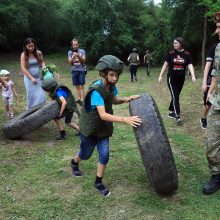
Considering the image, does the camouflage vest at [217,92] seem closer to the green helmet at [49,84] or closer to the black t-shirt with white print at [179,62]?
the green helmet at [49,84]

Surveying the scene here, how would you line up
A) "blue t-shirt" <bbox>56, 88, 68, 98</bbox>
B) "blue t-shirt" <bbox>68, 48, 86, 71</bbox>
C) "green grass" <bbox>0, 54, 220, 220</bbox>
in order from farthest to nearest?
"blue t-shirt" <bbox>68, 48, 86, 71</bbox>
"blue t-shirt" <bbox>56, 88, 68, 98</bbox>
"green grass" <bbox>0, 54, 220, 220</bbox>

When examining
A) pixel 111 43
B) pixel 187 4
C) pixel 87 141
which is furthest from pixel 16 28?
pixel 87 141

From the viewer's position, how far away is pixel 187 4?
25656 millimetres

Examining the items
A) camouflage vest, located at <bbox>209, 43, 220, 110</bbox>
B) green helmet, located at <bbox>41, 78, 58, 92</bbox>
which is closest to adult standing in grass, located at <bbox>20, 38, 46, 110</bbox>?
green helmet, located at <bbox>41, 78, 58, 92</bbox>

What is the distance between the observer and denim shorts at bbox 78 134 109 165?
14.5 feet

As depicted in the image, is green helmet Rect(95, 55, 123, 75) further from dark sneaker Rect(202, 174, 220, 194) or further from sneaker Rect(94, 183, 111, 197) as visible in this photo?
dark sneaker Rect(202, 174, 220, 194)

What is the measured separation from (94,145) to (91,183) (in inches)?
20.2

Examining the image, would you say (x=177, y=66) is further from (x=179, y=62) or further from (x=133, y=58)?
(x=133, y=58)

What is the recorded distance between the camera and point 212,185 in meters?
4.45

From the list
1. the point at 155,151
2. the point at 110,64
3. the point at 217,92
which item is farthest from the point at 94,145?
the point at 217,92

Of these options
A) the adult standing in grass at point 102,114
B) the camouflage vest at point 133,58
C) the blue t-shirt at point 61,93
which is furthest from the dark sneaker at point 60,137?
the camouflage vest at point 133,58

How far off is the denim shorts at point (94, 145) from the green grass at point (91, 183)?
0.40 meters

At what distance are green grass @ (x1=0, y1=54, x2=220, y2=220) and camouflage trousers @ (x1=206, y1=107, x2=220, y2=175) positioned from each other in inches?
16.0

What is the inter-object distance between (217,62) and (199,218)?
69.5 inches
